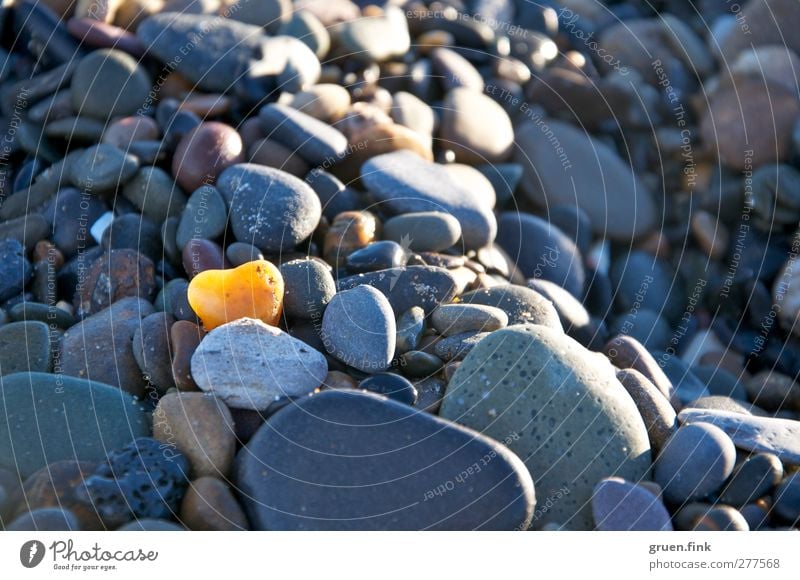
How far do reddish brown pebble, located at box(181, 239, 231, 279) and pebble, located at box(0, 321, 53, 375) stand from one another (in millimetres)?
434

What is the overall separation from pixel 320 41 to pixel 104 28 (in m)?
0.80

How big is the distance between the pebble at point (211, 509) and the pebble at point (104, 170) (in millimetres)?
1277

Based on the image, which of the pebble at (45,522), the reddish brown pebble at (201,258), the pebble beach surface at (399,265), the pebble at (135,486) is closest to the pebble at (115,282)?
the pebble beach surface at (399,265)

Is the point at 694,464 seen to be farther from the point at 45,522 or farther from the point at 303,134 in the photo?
the point at 303,134

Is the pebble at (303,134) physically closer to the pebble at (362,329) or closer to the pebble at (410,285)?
the pebble at (410,285)

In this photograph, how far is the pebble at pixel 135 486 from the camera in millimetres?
1988

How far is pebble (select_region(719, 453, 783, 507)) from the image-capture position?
2.18 metres

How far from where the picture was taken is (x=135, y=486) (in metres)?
2.01

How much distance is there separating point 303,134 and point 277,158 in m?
0.12

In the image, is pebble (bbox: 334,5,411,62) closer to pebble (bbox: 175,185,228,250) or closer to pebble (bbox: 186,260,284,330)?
pebble (bbox: 175,185,228,250)

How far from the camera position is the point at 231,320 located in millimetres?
2381

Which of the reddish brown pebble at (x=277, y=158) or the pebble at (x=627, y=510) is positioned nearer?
the pebble at (x=627, y=510)

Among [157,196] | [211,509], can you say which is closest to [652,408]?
[211,509]
